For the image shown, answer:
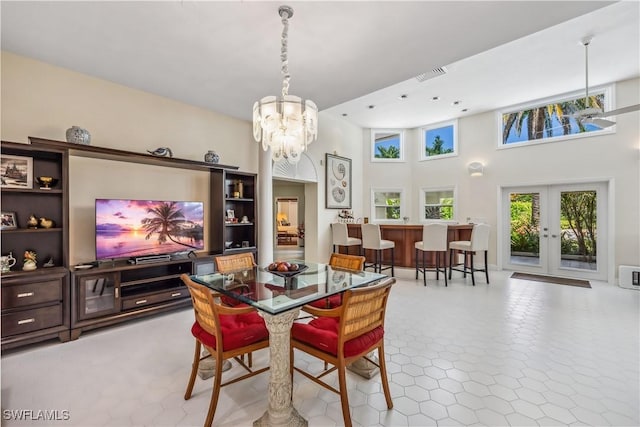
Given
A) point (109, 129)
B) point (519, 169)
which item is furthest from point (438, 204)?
point (109, 129)

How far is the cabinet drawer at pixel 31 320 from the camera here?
8.04ft

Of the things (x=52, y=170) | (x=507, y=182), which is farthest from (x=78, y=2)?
(x=507, y=182)

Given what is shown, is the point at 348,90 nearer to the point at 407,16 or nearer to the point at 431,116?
the point at 407,16

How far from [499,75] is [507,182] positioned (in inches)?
96.5

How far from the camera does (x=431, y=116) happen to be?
21.6ft

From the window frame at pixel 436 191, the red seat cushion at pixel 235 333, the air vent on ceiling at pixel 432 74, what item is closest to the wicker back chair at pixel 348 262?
the red seat cushion at pixel 235 333

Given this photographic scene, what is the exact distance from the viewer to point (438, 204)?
7180 millimetres

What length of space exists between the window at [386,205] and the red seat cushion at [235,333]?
235 inches

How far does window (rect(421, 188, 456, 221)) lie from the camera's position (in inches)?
274

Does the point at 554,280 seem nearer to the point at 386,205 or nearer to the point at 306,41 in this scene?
the point at 386,205

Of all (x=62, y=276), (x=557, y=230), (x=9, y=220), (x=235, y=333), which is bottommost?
(x=235, y=333)

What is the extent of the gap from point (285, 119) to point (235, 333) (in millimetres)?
1697

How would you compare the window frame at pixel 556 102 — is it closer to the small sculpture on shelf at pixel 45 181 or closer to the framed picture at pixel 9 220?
the small sculpture on shelf at pixel 45 181

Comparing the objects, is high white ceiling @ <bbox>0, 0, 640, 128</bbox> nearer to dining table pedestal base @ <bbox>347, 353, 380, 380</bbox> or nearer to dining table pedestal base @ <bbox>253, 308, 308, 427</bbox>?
dining table pedestal base @ <bbox>253, 308, 308, 427</bbox>
